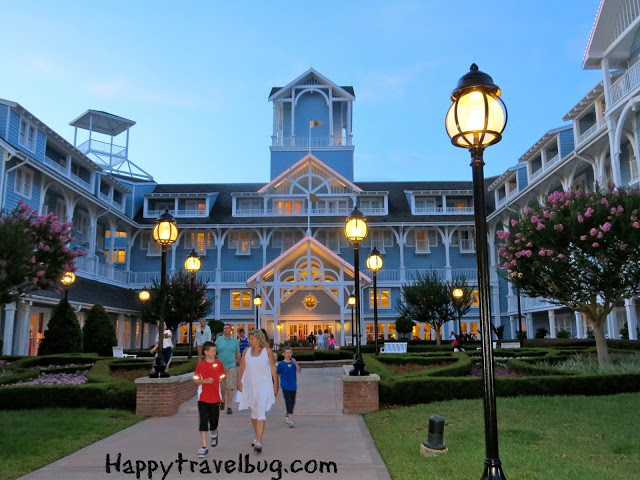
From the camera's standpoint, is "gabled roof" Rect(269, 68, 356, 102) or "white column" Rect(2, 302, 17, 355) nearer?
"white column" Rect(2, 302, 17, 355)

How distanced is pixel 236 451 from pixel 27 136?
81.9 feet

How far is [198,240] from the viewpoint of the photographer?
42.8 metres

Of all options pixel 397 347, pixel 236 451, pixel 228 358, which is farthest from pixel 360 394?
pixel 397 347

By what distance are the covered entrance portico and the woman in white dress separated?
22.0 m

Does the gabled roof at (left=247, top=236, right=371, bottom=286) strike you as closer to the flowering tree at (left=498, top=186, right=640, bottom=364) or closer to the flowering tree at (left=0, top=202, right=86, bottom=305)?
the flowering tree at (left=0, top=202, right=86, bottom=305)

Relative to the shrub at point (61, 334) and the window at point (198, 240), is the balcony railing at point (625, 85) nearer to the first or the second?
the shrub at point (61, 334)

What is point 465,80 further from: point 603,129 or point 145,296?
point 145,296

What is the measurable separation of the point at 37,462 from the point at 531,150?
3217 cm

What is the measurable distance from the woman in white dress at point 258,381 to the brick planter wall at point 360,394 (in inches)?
139

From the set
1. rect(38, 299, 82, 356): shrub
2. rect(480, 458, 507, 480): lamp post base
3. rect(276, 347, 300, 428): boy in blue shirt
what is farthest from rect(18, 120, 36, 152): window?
rect(480, 458, 507, 480): lamp post base

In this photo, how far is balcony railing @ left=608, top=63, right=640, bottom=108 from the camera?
2222cm

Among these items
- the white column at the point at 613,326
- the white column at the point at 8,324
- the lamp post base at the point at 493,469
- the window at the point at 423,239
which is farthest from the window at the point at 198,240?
the lamp post base at the point at 493,469

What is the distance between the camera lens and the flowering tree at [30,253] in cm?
1608

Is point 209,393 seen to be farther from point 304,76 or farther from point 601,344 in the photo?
point 304,76
